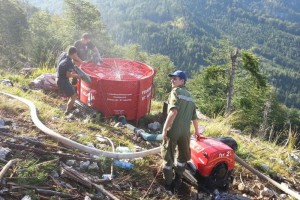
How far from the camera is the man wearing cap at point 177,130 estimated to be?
15.2 feet

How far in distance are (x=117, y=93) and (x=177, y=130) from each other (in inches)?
114

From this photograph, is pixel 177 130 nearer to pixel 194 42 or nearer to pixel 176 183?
pixel 176 183

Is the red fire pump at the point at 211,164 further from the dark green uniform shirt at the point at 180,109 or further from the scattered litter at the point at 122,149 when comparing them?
the scattered litter at the point at 122,149

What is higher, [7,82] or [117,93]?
[117,93]

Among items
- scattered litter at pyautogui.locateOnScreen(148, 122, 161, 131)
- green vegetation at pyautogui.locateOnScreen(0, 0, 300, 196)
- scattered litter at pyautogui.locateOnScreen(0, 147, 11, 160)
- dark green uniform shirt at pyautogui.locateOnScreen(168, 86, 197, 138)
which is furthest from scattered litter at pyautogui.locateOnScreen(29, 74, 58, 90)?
dark green uniform shirt at pyautogui.locateOnScreen(168, 86, 197, 138)

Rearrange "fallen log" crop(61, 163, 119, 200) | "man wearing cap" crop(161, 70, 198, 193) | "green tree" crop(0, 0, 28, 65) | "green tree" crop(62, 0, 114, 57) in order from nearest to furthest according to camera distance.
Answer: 1. "fallen log" crop(61, 163, 119, 200)
2. "man wearing cap" crop(161, 70, 198, 193)
3. "green tree" crop(0, 0, 28, 65)
4. "green tree" crop(62, 0, 114, 57)

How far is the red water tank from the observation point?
23.8 ft

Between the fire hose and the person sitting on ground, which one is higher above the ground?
the person sitting on ground

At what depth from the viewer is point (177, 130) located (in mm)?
4664

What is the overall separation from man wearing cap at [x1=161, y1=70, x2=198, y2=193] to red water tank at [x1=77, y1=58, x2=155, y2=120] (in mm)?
2589

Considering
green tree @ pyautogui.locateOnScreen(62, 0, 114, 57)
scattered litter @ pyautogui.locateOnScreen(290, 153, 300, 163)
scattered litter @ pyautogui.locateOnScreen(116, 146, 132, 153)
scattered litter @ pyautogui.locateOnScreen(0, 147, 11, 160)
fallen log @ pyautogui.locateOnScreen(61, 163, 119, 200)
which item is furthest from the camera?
green tree @ pyautogui.locateOnScreen(62, 0, 114, 57)

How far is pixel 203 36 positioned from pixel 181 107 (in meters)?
→ 170

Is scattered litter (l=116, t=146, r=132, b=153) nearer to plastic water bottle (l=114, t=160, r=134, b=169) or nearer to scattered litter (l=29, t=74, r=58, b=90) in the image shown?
plastic water bottle (l=114, t=160, r=134, b=169)

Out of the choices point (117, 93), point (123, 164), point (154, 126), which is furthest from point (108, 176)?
point (154, 126)
